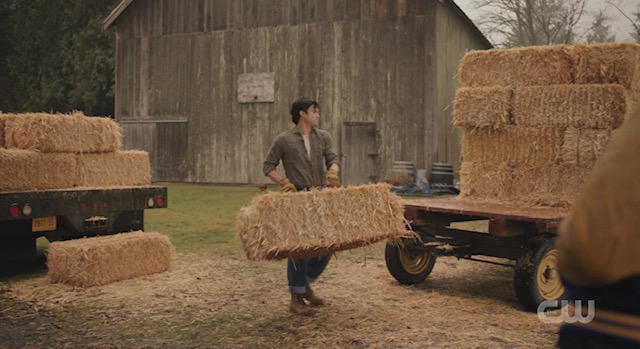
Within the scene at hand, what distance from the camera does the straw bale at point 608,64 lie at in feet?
25.3

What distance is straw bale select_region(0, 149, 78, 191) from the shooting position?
7.12m

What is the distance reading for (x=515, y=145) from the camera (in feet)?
26.7

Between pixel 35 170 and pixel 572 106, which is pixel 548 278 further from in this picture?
pixel 35 170

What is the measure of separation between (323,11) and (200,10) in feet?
15.2

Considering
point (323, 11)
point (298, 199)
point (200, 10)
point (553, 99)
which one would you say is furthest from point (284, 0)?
point (298, 199)

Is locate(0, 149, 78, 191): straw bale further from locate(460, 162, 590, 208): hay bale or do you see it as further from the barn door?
the barn door

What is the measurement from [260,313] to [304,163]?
1433 millimetres

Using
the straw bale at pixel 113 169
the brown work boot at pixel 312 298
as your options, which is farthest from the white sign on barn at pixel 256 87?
the brown work boot at pixel 312 298

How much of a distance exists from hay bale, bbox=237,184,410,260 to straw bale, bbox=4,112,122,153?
3343 mm

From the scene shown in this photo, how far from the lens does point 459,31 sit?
20.4m

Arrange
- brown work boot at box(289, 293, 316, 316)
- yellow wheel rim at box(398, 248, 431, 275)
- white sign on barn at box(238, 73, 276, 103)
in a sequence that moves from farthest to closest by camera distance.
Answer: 1. white sign on barn at box(238, 73, 276, 103)
2. yellow wheel rim at box(398, 248, 431, 275)
3. brown work boot at box(289, 293, 316, 316)

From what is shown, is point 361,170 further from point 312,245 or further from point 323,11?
point 312,245

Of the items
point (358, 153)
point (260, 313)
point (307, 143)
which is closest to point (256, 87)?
point (358, 153)

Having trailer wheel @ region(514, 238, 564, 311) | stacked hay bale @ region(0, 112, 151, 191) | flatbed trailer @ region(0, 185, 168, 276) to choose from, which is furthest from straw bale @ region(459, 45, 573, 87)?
stacked hay bale @ region(0, 112, 151, 191)
